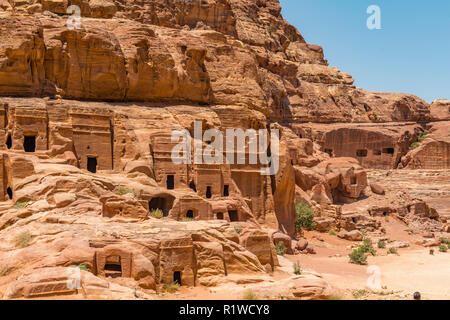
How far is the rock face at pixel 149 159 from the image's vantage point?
19.9 m


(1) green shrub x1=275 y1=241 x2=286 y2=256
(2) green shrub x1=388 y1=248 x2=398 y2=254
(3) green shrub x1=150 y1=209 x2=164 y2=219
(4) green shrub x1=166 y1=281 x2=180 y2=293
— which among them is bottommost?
(2) green shrub x1=388 y1=248 x2=398 y2=254

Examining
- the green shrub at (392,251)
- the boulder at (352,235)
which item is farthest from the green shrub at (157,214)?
the boulder at (352,235)

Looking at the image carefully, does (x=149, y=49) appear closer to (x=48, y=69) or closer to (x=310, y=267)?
(x=48, y=69)

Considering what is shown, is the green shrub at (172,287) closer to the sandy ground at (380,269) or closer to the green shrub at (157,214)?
the sandy ground at (380,269)

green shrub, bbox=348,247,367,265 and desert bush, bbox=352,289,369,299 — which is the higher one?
desert bush, bbox=352,289,369,299

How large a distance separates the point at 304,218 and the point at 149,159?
17846 mm

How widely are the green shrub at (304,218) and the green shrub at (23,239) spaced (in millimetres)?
27678

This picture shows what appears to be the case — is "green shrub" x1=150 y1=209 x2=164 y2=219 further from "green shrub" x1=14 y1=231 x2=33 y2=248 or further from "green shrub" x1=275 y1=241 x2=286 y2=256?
"green shrub" x1=275 y1=241 x2=286 y2=256

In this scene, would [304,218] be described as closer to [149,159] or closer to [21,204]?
[149,159]

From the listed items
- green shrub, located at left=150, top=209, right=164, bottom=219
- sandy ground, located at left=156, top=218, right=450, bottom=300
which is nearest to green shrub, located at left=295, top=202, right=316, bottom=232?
sandy ground, located at left=156, top=218, right=450, bottom=300

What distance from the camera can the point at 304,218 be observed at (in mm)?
45219

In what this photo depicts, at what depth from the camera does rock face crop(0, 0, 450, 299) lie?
19891 mm

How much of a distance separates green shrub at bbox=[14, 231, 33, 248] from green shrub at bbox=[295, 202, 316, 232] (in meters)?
27.7

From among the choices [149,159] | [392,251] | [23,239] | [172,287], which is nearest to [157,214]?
[149,159]
